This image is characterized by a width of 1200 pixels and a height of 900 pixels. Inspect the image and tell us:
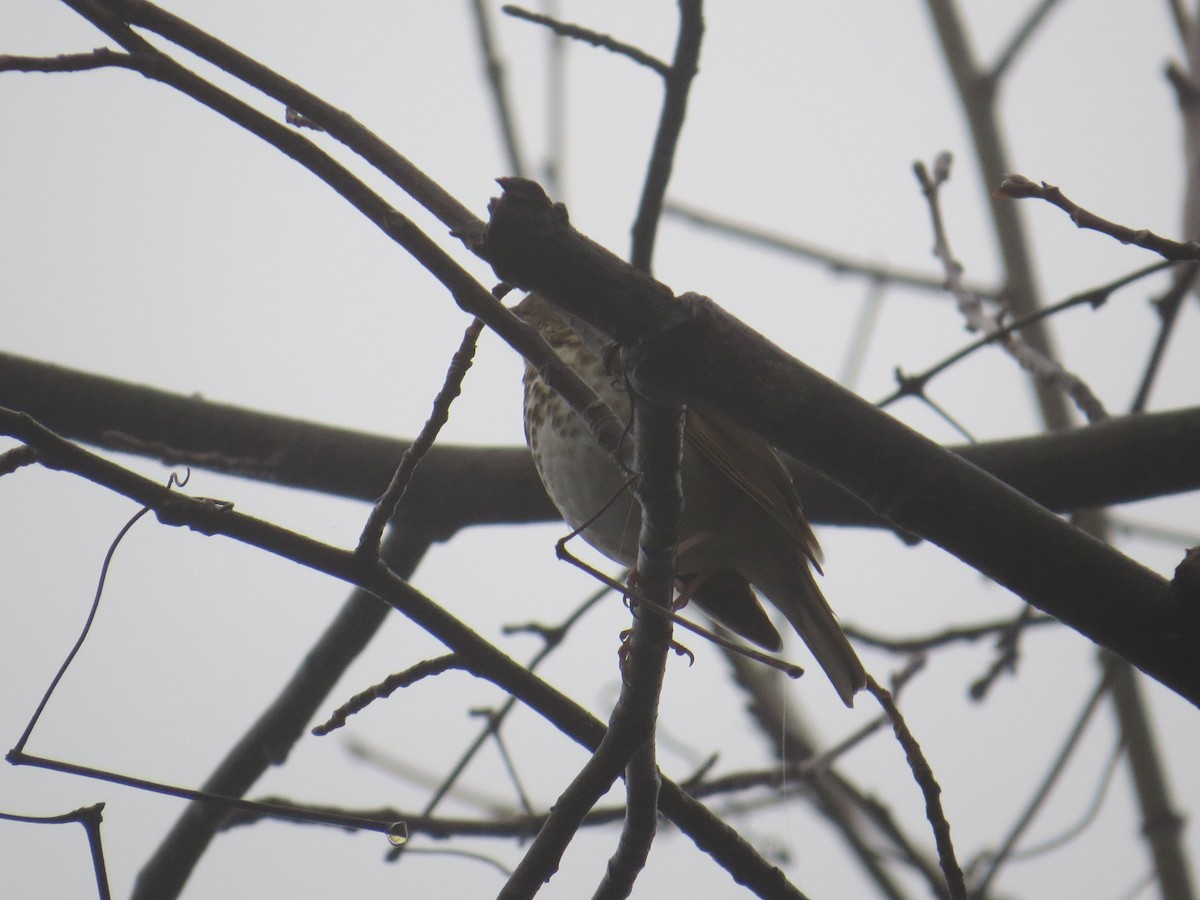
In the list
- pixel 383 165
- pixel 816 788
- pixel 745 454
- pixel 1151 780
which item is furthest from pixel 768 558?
pixel 383 165

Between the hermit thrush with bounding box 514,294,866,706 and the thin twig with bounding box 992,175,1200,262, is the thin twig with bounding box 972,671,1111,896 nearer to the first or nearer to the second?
the hermit thrush with bounding box 514,294,866,706

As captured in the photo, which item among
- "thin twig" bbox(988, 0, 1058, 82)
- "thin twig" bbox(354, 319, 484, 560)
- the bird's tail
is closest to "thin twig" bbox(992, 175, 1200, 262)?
"thin twig" bbox(354, 319, 484, 560)

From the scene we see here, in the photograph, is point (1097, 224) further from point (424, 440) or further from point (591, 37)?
point (591, 37)

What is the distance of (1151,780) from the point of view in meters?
3.61

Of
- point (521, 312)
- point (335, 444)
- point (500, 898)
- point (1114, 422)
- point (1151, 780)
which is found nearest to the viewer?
point (500, 898)

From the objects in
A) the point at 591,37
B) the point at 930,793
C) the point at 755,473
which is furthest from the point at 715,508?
the point at 930,793

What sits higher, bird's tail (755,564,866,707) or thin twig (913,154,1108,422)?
thin twig (913,154,1108,422)

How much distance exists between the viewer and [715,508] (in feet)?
10.8

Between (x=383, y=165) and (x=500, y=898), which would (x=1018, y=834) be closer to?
(x=500, y=898)

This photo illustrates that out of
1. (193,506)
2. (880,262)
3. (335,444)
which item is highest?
(880,262)

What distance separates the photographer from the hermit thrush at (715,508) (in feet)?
10.3

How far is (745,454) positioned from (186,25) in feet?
6.51

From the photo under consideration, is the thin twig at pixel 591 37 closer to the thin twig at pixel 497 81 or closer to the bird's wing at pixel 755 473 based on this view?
the bird's wing at pixel 755 473

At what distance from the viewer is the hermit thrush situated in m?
3.13
